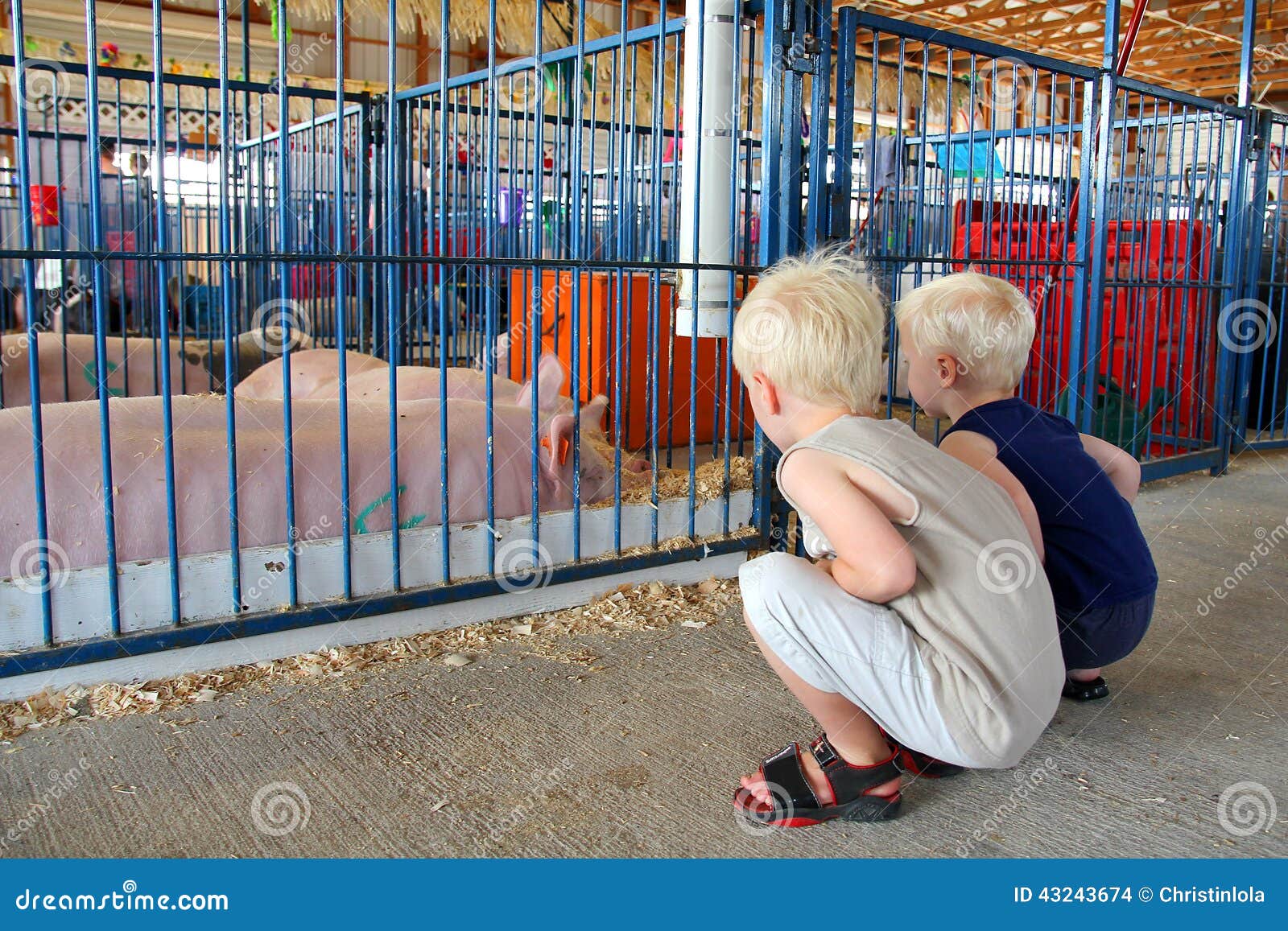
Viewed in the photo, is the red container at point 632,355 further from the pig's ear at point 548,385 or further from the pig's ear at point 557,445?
the pig's ear at point 557,445

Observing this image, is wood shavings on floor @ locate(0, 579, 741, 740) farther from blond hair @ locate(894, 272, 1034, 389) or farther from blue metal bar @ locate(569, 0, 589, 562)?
blond hair @ locate(894, 272, 1034, 389)

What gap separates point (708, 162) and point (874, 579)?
1880 millimetres

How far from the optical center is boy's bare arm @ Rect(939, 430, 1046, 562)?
6.12 ft

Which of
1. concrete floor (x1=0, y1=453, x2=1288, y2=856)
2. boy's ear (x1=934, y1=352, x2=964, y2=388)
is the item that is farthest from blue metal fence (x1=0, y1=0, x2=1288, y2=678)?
boy's ear (x1=934, y1=352, x2=964, y2=388)

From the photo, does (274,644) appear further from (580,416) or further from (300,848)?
(580,416)

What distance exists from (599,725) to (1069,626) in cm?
97

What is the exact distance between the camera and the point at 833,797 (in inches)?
69.2

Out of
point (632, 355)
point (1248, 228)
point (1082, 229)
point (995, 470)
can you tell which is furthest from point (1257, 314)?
point (995, 470)

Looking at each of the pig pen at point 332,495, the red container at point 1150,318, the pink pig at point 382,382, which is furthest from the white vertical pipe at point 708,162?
the red container at point 1150,318

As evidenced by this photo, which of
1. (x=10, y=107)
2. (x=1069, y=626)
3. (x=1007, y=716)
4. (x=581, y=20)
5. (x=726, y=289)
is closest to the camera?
(x=1007, y=716)

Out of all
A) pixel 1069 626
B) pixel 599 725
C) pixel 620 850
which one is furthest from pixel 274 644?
pixel 1069 626

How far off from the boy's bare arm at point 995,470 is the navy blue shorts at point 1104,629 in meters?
0.26

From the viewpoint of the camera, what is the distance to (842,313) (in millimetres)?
1649

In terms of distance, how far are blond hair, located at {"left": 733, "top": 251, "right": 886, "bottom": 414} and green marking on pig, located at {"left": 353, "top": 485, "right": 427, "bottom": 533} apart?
1.30 m
